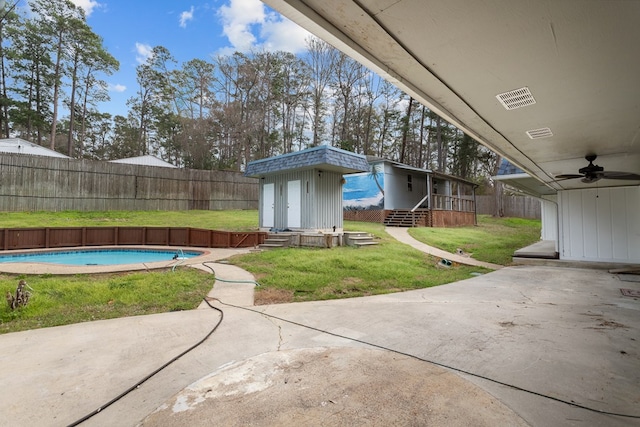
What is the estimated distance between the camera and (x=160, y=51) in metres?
26.4

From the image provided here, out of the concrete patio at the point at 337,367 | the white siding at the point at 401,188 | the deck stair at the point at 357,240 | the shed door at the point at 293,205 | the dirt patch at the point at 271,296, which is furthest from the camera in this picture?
the white siding at the point at 401,188

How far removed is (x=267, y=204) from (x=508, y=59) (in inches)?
431

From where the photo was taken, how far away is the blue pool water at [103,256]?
10.2 m

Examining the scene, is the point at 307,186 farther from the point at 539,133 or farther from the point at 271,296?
the point at 539,133

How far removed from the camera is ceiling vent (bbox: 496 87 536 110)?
294cm

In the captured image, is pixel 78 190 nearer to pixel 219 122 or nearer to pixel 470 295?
pixel 219 122

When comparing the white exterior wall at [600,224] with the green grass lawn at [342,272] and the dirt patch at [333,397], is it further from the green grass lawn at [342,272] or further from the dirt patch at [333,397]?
the dirt patch at [333,397]

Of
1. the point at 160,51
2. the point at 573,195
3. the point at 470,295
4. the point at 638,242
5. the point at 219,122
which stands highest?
the point at 160,51

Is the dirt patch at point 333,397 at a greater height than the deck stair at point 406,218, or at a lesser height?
lesser

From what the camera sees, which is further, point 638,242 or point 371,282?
point 638,242

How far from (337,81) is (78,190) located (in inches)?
815

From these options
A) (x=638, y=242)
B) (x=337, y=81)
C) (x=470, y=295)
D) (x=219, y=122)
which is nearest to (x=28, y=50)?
(x=219, y=122)

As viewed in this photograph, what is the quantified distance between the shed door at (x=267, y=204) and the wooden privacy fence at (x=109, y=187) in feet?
30.2

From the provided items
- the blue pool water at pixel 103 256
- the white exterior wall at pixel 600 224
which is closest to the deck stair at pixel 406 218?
the white exterior wall at pixel 600 224
